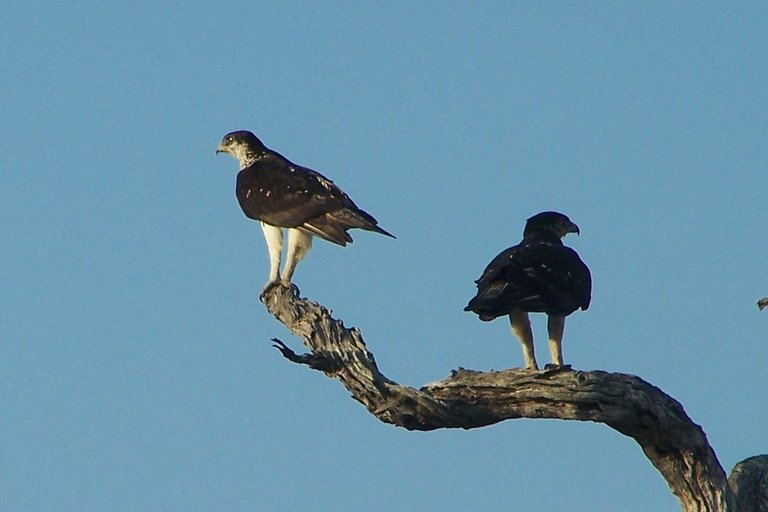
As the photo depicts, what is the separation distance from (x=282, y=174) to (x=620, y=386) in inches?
201

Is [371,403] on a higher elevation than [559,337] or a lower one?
lower

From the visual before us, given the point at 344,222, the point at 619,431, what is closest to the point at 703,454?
the point at 619,431

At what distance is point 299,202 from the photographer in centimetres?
1298

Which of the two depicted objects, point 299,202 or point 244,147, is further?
point 244,147

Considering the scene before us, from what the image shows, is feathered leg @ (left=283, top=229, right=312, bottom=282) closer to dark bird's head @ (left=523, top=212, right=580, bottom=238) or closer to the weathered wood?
dark bird's head @ (left=523, top=212, right=580, bottom=238)

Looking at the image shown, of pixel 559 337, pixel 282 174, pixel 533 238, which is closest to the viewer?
pixel 559 337

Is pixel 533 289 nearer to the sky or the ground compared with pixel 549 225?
nearer to the ground

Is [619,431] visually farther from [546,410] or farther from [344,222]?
[344,222]

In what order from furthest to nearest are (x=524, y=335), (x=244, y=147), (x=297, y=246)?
(x=244, y=147) < (x=297, y=246) < (x=524, y=335)

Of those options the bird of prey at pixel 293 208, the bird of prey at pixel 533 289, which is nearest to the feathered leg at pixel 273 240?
the bird of prey at pixel 293 208

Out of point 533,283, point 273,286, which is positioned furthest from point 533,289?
point 273,286

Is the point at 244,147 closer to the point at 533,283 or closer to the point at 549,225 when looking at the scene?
the point at 549,225

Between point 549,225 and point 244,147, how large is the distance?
11.9 feet

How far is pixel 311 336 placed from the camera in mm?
10008
